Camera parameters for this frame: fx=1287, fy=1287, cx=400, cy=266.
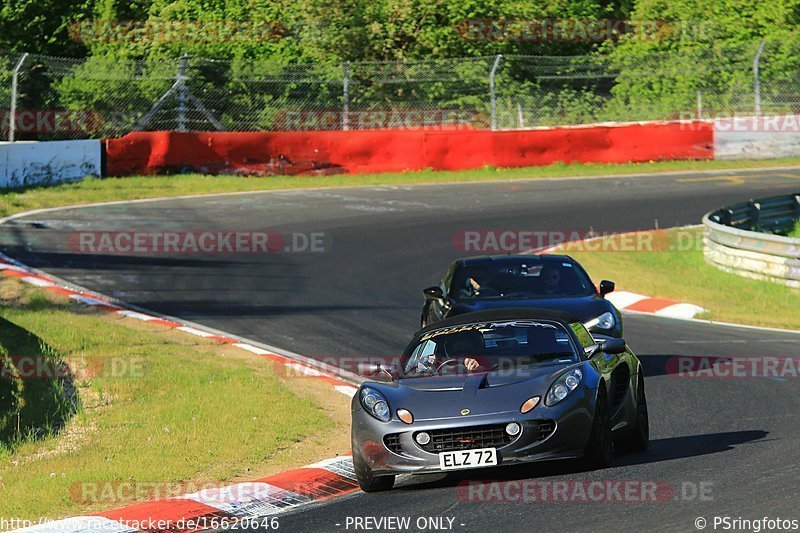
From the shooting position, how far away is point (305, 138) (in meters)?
29.6

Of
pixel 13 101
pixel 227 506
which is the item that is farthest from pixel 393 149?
pixel 227 506

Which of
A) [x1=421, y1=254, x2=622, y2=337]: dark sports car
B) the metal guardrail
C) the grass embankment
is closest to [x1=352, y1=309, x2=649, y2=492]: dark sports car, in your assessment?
the grass embankment

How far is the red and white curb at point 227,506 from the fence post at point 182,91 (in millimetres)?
20418

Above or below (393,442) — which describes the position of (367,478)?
below

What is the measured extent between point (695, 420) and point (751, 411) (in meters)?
0.56

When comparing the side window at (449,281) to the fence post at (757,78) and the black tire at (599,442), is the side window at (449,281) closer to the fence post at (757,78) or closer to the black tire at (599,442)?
the black tire at (599,442)

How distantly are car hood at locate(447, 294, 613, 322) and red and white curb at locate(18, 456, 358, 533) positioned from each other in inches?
133

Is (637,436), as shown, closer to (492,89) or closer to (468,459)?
(468,459)

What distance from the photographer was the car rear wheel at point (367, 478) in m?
8.44

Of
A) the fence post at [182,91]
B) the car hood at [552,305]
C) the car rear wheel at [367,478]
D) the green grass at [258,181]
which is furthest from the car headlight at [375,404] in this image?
the fence post at [182,91]

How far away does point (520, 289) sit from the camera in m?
12.9

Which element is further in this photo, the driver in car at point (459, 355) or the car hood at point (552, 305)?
the car hood at point (552, 305)

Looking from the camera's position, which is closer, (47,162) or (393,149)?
(47,162)

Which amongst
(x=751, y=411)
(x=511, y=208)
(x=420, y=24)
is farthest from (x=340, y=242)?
(x=420, y=24)
